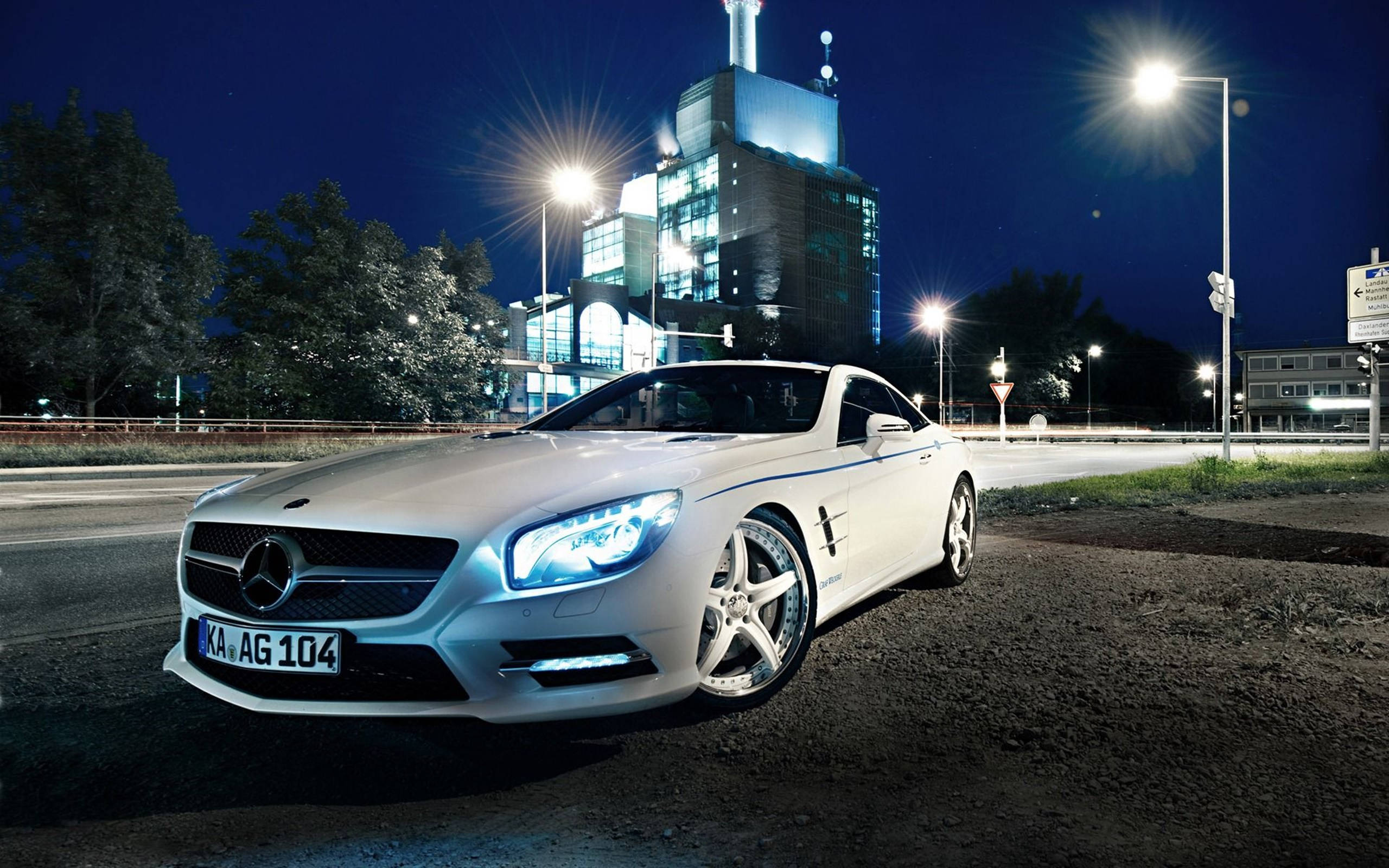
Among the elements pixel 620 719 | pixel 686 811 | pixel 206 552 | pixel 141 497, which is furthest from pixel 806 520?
pixel 141 497

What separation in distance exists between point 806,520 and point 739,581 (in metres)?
0.51

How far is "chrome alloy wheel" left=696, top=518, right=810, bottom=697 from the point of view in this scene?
3.25 metres

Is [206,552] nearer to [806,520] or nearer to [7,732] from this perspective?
[7,732]

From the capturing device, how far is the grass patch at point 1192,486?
11.5m

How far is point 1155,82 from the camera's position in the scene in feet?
56.0

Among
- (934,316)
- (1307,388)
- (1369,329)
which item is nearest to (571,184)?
(1369,329)

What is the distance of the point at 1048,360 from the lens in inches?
2844

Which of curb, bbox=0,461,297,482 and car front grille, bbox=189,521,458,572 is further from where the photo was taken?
curb, bbox=0,461,297,482

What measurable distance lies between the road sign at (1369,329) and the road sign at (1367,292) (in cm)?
9

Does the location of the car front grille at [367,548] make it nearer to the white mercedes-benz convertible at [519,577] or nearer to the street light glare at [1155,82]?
the white mercedes-benz convertible at [519,577]

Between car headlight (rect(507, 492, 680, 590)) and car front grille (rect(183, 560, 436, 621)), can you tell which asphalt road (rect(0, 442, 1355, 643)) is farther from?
car headlight (rect(507, 492, 680, 590))

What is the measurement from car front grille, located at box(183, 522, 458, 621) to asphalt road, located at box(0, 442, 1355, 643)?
262 cm

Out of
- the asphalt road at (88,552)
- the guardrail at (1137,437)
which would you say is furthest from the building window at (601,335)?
the asphalt road at (88,552)

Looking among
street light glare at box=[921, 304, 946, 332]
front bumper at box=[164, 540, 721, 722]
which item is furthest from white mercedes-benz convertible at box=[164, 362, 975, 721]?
street light glare at box=[921, 304, 946, 332]
